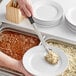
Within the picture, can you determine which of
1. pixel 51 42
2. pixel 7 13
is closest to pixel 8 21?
pixel 7 13

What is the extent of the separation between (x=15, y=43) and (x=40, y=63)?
285 millimetres

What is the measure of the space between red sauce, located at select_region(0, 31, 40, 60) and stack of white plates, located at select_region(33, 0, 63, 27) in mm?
130

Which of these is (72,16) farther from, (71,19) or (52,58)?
(52,58)

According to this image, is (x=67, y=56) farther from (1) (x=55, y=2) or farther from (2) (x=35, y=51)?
(1) (x=55, y=2)

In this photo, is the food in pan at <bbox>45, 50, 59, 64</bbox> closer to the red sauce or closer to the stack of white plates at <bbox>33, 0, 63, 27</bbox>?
the red sauce

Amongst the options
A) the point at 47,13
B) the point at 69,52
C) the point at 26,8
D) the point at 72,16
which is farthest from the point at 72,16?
the point at 26,8

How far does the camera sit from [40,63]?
1.70 metres

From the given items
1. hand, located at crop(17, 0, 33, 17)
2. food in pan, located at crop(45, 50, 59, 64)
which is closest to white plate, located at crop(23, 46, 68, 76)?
food in pan, located at crop(45, 50, 59, 64)

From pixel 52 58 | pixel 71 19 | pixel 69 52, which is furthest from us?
pixel 71 19

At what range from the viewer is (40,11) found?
2.08m

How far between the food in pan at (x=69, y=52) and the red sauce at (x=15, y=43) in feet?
0.39

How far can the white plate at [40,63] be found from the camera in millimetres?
1635

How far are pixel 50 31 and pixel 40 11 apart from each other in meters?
0.19

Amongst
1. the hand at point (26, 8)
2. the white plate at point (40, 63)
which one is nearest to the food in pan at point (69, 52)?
the white plate at point (40, 63)
